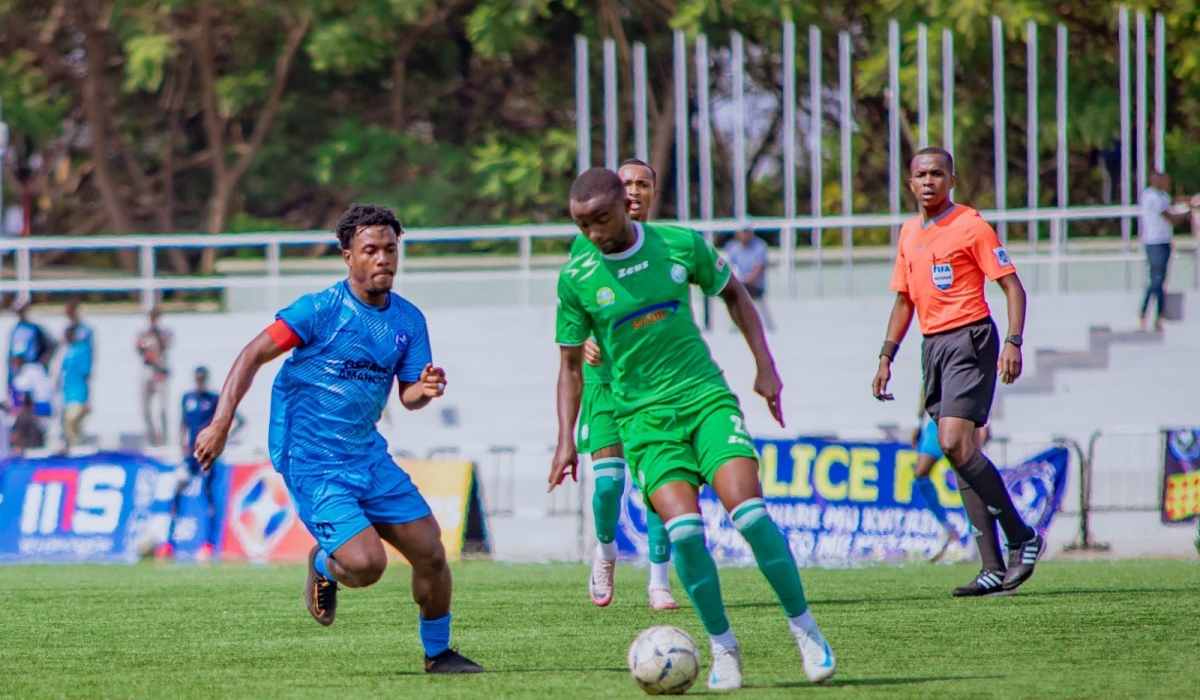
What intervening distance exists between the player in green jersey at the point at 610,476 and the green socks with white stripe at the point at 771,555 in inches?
111

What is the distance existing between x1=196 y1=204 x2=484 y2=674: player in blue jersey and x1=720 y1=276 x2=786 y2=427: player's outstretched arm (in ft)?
4.22

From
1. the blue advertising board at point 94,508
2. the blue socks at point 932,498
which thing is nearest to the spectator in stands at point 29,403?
the blue advertising board at point 94,508

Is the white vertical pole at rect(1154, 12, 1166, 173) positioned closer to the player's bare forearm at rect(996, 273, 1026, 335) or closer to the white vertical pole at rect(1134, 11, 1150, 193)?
the white vertical pole at rect(1134, 11, 1150, 193)

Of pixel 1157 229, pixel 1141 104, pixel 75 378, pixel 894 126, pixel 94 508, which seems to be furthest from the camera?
pixel 894 126

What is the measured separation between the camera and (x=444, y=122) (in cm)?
3484

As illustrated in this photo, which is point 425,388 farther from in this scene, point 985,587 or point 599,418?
point 985,587

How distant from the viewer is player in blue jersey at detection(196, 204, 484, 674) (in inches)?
283

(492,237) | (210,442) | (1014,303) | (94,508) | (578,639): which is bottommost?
(94,508)

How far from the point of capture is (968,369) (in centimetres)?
Result: 930

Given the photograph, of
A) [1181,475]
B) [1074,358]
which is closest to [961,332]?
[1181,475]

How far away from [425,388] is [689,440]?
3.91 feet

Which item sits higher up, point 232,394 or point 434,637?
point 232,394

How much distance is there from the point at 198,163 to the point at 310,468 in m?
29.4

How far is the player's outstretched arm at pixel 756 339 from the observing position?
6.76 m
